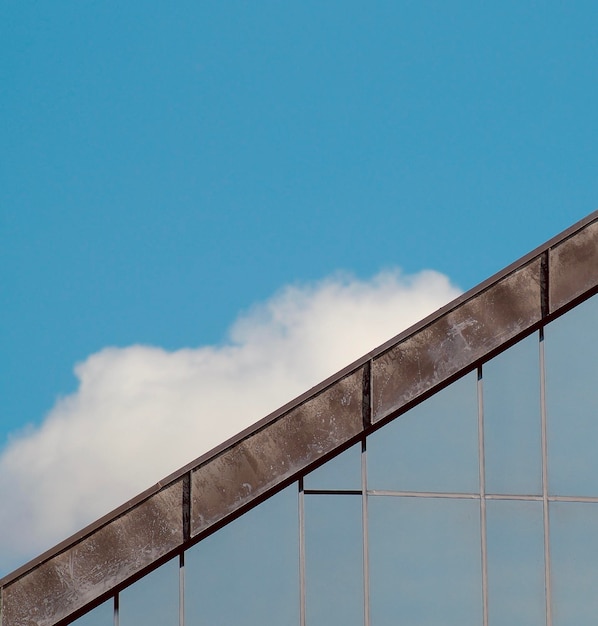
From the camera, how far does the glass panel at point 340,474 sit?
15.4 m

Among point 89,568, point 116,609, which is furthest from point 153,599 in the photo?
point 89,568

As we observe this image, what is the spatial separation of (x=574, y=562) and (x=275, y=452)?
4.68m

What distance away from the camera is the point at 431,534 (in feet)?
50.0

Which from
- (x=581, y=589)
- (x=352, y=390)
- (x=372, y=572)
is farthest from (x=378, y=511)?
(x=581, y=589)

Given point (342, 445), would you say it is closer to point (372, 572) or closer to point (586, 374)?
point (372, 572)

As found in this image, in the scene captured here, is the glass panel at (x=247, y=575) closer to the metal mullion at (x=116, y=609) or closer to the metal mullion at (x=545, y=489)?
the metal mullion at (x=116, y=609)

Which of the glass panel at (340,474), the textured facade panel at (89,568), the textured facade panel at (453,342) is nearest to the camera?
the textured facade panel at (89,568)

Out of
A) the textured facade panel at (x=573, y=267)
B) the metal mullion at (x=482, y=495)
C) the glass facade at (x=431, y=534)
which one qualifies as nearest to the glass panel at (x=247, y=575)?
the glass facade at (x=431, y=534)

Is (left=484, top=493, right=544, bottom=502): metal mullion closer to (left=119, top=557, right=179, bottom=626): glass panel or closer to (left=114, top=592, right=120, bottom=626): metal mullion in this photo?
(left=119, top=557, right=179, bottom=626): glass panel

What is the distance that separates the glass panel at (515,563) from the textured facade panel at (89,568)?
182 inches

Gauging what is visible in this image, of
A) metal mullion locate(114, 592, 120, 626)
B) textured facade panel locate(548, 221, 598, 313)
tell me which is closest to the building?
metal mullion locate(114, 592, 120, 626)

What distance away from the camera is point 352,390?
1560 cm

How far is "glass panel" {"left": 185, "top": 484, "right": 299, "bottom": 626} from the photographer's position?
49.5ft

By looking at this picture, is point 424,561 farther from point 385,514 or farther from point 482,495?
point 482,495
